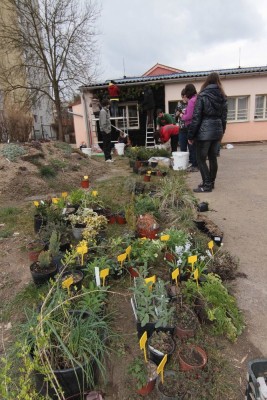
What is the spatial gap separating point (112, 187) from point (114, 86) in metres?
7.76

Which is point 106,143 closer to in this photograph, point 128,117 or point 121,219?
point 128,117

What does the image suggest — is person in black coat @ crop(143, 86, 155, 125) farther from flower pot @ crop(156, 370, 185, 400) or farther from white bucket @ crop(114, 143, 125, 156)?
flower pot @ crop(156, 370, 185, 400)

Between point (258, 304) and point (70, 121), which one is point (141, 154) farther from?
point (70, 121)

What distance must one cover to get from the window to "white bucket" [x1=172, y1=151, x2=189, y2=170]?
7.38m

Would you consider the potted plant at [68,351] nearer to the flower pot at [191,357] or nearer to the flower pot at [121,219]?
the flower pot at [191,357]

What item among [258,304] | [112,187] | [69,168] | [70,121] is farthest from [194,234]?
[70,121]

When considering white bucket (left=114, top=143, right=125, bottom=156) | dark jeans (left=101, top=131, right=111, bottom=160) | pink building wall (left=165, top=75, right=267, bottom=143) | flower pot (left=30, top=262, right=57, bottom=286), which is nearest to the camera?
flower pot (left=30, top=262, right=57, bottom=286)

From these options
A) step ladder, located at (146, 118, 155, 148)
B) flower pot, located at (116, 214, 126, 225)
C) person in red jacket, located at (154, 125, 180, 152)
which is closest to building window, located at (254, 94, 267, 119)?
step ladder, located at (146, 118, 155, 148)

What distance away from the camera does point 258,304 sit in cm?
213

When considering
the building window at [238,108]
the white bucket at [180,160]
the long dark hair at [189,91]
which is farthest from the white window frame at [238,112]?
the long dark hair at [189,91]

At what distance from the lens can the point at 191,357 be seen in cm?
162

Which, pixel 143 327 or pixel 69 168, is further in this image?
pixel 69 168

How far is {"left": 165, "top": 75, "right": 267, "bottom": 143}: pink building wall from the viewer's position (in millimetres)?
12867

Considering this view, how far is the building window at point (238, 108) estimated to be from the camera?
1348cm
